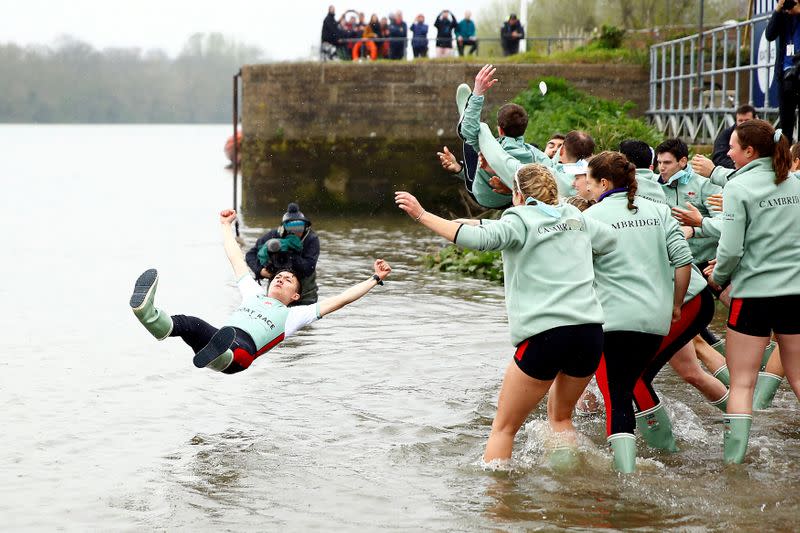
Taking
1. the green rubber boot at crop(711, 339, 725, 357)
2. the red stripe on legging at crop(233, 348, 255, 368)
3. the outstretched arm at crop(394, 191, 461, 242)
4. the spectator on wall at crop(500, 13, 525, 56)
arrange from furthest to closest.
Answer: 1. the spectator on wall at crop(500, 13, 525, 56)
2. the green rubber boot at crop(711, 339, 725, 357)
3. the red stripe on legging at crop(233, 348, 255, 368)
4. the outstretched arm at crop(394, 191, 461, 242)

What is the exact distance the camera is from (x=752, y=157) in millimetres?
6820

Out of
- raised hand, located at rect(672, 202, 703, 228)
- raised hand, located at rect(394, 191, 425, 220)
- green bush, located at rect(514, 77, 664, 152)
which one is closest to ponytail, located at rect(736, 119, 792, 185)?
raised hand, located at rect(672, 202, 703, 228)

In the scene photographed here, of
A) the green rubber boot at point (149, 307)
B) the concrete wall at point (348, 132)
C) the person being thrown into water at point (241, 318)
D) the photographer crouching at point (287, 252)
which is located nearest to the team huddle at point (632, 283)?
the person being thrown into water at point (241, 318)

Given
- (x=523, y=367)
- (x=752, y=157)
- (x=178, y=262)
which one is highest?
(x=752, y=157)

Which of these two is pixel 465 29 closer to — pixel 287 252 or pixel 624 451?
pixel 287 252

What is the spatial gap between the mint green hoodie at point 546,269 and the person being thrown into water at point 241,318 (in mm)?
1239

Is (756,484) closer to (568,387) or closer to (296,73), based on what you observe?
(568,387)

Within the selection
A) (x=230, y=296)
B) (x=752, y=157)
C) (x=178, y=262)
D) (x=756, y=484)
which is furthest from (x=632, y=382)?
(x=178, y=262)

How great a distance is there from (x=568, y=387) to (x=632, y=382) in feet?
1.55

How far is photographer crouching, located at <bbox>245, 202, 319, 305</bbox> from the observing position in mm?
10508

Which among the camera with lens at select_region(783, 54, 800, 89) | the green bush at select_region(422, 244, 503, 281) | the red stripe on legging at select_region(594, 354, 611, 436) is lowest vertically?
the green bush at select_region(422, 244, 503, 281)

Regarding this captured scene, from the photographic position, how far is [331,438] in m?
7.89

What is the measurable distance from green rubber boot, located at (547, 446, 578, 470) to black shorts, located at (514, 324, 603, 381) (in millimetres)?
704

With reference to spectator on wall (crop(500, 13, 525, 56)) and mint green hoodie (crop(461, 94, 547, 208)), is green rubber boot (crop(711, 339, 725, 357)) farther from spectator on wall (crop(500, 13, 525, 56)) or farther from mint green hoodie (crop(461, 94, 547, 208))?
spectator on wall (crop(500, 13, 525, 56))
